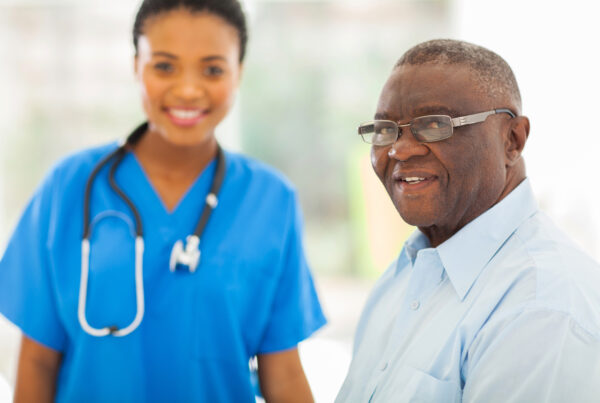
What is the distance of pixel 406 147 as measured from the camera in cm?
97

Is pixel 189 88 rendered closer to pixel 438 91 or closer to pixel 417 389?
pixel 438 91

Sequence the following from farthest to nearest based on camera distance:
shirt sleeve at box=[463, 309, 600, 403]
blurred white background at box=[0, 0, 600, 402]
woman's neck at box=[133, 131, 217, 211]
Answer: blurred white background at box=[0, 0, 600, 402] < woman's neck at box=[133, 131, 217, 211] < shirt sleeve at box=[463, 309, 600, 403]

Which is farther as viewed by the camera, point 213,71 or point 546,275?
point 213,71

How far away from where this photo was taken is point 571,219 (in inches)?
88.4

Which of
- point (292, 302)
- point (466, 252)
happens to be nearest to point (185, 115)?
point (292, 302)

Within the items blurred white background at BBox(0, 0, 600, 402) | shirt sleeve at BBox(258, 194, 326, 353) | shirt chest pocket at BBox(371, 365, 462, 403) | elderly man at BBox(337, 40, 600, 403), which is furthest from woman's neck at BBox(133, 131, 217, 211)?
blurred white background at BBox(0, 0, 600, 402)

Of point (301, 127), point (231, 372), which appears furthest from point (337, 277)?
point (231, 372)

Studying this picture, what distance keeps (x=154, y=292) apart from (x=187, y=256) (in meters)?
0.11

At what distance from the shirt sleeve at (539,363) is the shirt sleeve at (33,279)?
92cm

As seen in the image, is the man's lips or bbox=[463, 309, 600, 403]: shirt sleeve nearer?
bbox=[463, 309, 600, 403]: shirt sleeve

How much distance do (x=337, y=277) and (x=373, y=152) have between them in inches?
113

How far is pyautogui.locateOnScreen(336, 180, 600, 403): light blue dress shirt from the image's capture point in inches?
28.2

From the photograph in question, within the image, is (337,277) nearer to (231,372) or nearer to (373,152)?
(231,372)

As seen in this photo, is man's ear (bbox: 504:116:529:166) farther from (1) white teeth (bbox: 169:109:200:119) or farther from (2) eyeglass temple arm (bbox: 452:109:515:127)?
(1) white teeth (bbox: 169:109:200:119)
